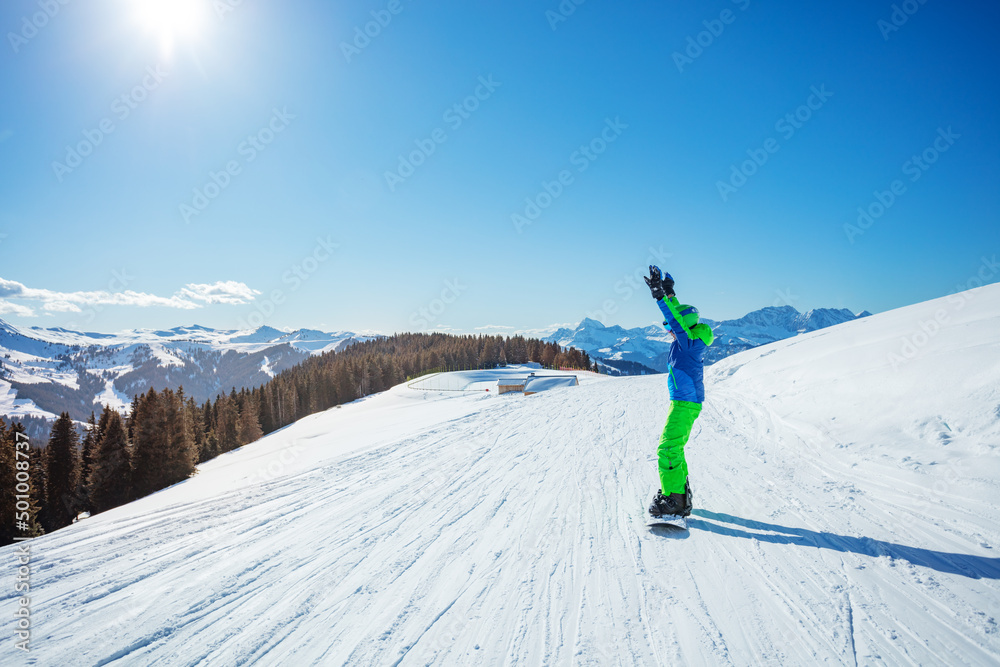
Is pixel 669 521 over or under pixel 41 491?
over

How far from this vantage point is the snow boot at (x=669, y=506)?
4348 mm

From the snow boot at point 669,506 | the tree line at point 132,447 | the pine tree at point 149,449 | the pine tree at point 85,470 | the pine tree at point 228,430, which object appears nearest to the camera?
the snow boot at point 669,506

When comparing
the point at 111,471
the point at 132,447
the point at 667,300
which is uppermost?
the point at 667,300

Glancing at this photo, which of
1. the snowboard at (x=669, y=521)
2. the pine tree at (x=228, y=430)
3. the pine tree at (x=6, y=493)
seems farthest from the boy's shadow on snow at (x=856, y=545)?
the pine tree at (x=228, y=430)

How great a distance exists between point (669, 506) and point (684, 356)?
170 cm

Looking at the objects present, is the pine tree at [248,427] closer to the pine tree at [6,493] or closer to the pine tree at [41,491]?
the pine tree at [41,491]

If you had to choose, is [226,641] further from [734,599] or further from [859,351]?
[859,351]

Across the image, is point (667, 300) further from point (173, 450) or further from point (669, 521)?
point (173, 450)

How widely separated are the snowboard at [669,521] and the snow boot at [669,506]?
0.03 metres

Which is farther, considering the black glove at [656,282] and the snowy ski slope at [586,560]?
the black glove at [656,282]

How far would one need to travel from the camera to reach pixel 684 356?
450cm

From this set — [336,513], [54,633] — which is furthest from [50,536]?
[336,513]

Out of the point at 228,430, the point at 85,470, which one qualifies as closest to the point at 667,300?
the point at 85,470

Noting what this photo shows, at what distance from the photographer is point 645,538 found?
3969mm
